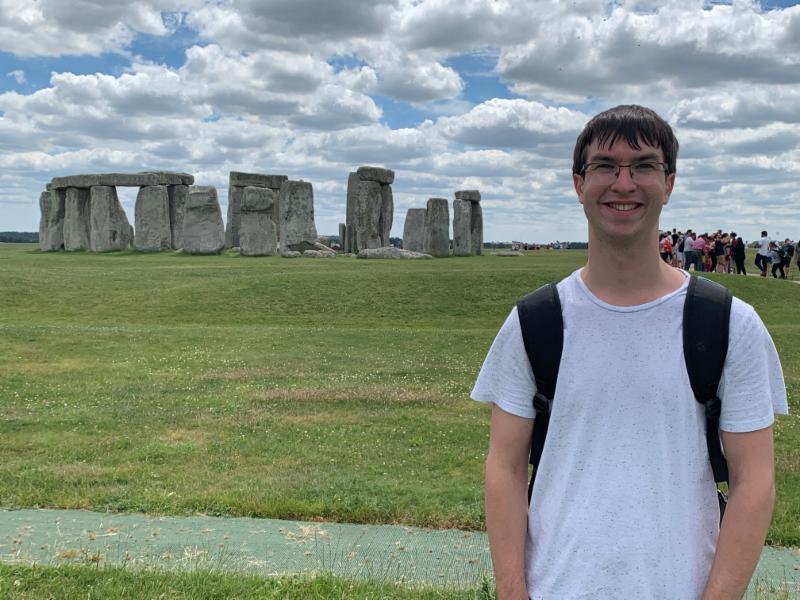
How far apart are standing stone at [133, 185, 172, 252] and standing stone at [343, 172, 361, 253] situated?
1036cm

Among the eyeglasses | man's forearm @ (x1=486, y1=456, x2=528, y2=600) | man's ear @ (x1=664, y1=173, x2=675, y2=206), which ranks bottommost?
man's forearm @ (x1=486, y1=456, x2=528, y2=600)

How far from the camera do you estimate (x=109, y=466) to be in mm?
8461

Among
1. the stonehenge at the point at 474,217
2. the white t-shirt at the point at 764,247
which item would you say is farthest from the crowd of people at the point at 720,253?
the stonehenge at the point at 474,217

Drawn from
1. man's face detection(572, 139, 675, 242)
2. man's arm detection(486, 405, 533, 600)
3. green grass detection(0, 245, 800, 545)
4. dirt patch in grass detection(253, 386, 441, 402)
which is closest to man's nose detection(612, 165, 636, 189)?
man's face detection(572, 139, 675, 242)

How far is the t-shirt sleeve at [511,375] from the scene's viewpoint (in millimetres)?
2758

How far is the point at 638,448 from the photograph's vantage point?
8.52 feet

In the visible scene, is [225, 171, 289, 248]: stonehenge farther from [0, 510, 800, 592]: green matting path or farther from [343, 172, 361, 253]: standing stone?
[0, 510, 800, 592]: green matting path

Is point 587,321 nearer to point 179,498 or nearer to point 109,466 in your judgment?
point 179,498

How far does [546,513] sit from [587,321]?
62 centimetres

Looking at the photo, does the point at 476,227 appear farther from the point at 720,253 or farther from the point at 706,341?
the point at 706,341

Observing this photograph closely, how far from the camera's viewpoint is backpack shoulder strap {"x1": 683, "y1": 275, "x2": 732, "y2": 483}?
256 cm

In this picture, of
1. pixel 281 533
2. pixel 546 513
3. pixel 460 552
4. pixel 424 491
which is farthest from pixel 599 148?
pixel 424 491

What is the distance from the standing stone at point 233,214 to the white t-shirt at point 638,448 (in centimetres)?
4994

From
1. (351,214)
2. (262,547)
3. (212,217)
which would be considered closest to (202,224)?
(212,217)
